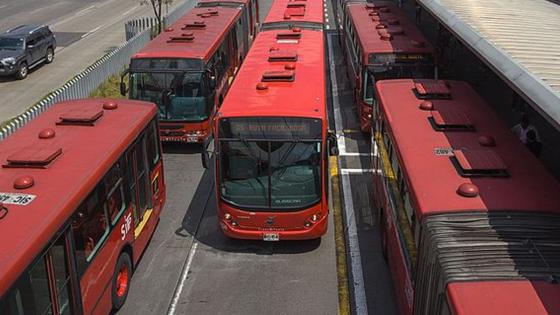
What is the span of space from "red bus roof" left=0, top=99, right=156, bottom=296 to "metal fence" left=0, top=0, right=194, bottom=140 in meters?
3.96

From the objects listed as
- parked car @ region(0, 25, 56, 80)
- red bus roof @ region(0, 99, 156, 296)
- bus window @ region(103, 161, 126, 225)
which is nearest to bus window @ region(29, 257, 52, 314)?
red bus roof @ region(0, 99, 156, 296)

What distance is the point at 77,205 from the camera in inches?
312

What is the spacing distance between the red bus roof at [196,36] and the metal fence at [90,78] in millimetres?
2962

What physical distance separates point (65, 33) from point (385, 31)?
67.6ft

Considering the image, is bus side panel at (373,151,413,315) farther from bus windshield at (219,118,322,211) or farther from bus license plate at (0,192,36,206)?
bus license plate at (0,192,36,206)

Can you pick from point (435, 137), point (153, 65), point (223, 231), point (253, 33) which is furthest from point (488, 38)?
point (253, 33)

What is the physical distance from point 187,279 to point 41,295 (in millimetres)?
4168

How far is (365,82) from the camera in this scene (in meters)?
16.7

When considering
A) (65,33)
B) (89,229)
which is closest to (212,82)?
(89,229)

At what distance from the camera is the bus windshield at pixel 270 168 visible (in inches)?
429

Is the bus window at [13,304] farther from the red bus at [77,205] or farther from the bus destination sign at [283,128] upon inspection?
the bus destination sign at [283,128]

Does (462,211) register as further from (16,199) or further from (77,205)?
(16,199)

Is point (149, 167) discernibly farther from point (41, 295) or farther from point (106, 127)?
point (41, 295)

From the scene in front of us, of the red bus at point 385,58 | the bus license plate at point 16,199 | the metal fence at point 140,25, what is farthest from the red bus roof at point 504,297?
the metal fence at point 140,25
